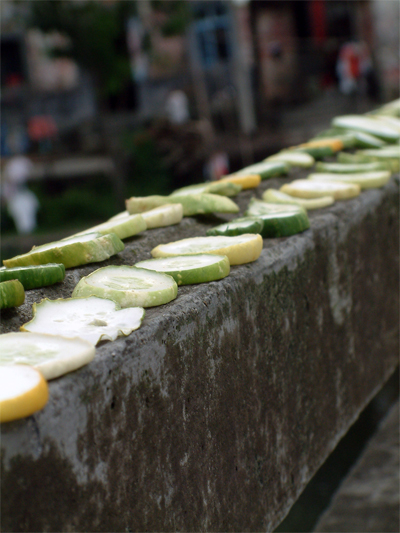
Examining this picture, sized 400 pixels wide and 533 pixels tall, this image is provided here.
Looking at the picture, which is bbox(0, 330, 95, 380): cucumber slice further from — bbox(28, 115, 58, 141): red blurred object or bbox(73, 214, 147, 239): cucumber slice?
bbox(28, 115, 58, 141): red blurred object

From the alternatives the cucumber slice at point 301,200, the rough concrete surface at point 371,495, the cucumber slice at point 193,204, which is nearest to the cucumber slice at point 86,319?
the cucumber slice at point 193,204

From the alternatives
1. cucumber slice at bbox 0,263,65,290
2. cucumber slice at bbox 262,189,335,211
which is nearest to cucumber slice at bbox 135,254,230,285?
cucumber slice at bbox 0,263,65,290

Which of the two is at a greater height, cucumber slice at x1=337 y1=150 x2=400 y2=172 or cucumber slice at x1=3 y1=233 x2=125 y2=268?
cucumber slice at x1=3 y1=233 x2=125 y2=268

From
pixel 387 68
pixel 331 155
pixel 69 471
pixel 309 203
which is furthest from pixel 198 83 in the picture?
pixel 69 471

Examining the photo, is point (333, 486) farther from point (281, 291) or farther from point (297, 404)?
point (281, 291)

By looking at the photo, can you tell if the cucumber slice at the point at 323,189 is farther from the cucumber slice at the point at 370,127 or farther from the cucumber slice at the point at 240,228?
the cucumber slice at the point at 370,127
